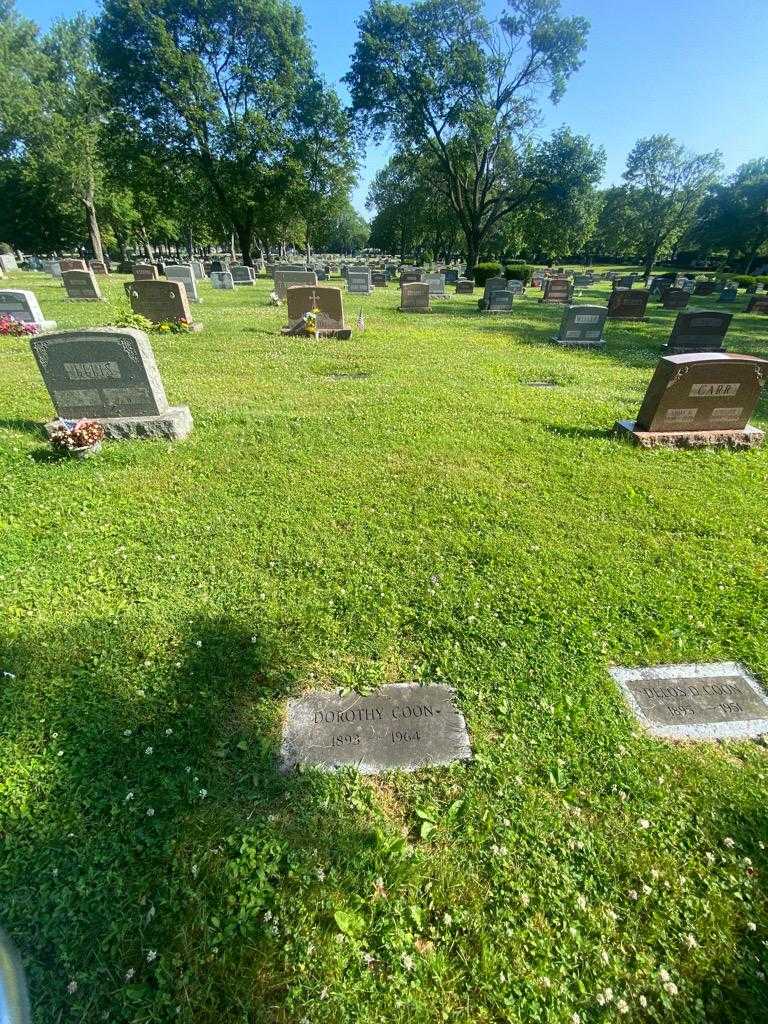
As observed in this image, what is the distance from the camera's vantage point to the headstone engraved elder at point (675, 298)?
23.5 metres

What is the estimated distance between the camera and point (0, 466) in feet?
17.3

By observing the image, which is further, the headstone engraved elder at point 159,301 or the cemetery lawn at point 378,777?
the headstone engraved elder at point 159,301

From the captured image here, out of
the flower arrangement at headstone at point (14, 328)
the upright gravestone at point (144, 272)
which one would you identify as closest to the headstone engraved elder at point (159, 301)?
the flower arrangement at headstone at point (14, 328)

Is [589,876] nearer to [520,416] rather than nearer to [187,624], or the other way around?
[187,624]

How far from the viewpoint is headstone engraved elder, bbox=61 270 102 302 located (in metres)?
17.9

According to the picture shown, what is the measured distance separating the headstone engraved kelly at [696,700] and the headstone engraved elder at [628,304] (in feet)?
63.9

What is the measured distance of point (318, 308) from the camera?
43.9 feet

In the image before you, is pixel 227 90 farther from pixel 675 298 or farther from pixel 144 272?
pixel 675 298

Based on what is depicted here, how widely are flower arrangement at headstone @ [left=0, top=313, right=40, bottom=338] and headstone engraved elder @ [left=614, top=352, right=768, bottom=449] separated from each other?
14.6 m

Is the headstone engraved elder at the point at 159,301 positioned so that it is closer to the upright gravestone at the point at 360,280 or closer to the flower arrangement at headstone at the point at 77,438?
the flower arrangement at headstone at the point at 77,438

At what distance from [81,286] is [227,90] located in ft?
71.3

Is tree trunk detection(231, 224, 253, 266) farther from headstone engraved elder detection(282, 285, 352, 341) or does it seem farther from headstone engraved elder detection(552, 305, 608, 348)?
headstone engraved elder detection(552, 305, 608, 348)

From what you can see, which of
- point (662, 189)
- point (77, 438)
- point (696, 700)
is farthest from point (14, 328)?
point (662, 189)

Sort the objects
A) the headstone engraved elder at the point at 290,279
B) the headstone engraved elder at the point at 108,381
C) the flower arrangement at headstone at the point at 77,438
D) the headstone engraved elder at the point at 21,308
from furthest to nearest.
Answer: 1. the headstone engraved elder at the point at 290,279
2. the headstone engraved elder at the point at 21,308
3. the headstone engraved elder at the point at 108,381
4. the flower arrangement at headstone at the point at 77,438
